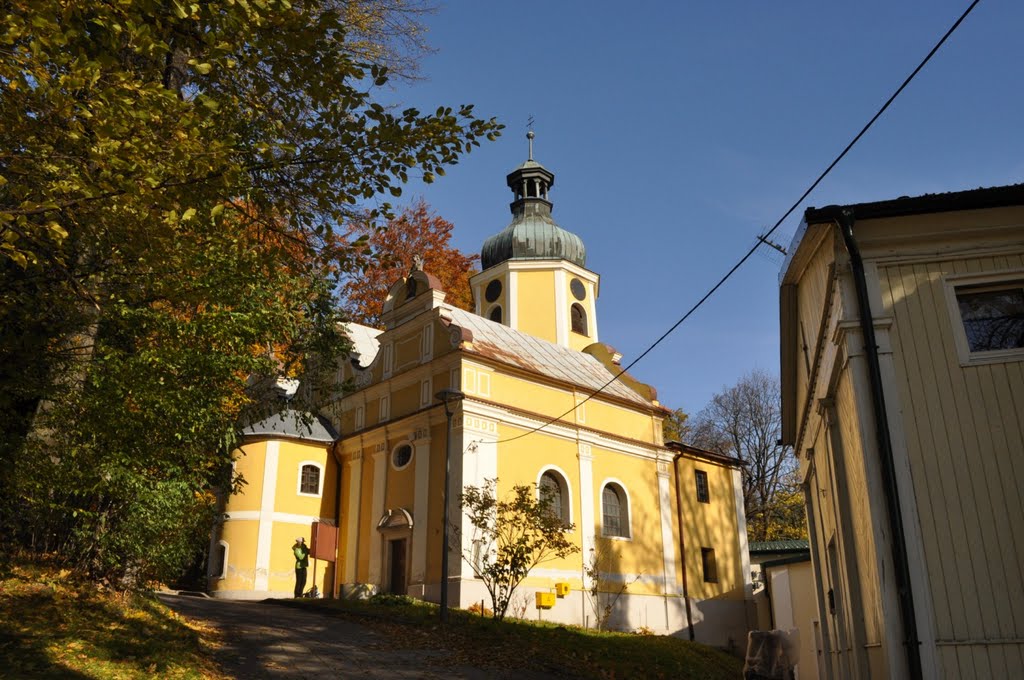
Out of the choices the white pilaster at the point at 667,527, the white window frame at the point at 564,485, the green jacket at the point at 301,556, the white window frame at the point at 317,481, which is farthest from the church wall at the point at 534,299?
the green jacket at the point at 301,556

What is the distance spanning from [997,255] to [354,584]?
19355mm

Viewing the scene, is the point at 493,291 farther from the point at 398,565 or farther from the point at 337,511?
the point at 398,565

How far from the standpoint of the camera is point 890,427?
8.49 meters

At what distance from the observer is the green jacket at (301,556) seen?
24.5m

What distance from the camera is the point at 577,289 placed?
3397 centimetres

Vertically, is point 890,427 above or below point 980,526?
above

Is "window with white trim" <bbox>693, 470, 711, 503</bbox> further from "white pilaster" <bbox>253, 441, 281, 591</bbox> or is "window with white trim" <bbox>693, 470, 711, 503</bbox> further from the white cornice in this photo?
"white pilaster" <bbox>253, 441, 281, 591</bbox>

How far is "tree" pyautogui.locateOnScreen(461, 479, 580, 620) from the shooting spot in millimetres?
18359

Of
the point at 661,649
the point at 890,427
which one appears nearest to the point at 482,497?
the point at 661,649

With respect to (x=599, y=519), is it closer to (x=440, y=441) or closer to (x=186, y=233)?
(x=440, y=441)

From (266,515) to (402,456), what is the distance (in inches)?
180

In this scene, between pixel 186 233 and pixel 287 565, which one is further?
pixel 287 565

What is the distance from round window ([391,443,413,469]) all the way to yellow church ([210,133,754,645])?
Result: 0.05m

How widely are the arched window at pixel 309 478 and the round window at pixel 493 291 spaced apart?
1069 centimetres
